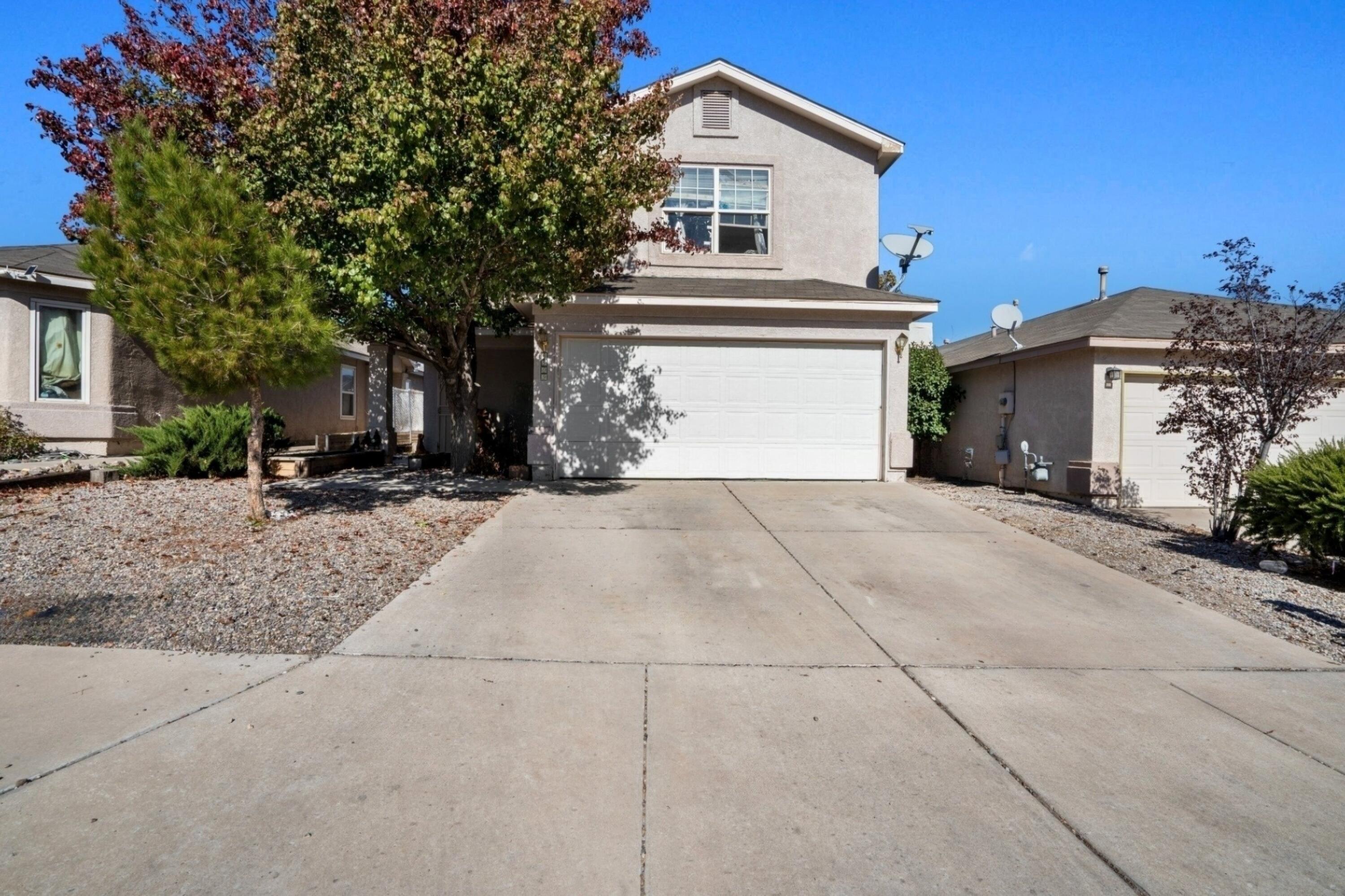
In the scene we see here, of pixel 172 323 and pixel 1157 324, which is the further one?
pixel 1157 324

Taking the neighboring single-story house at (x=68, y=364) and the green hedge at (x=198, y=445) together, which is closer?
the green hedge at (x=198, y=445)

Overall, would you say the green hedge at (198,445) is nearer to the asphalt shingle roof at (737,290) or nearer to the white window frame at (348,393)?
the asphalt shingle roof at (737,290)

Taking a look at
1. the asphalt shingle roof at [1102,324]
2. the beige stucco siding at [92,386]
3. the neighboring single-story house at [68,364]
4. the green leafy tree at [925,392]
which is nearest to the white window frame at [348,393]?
the beige stucco siding at [92,386]

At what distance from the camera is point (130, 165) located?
695 centimetres

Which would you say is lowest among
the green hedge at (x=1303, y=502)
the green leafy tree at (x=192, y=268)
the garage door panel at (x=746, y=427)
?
the green hedge at (x=1303, y=502)

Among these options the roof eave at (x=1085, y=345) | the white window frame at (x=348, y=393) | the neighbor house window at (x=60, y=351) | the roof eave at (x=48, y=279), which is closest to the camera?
the roof eave at (x=1085, y=345)

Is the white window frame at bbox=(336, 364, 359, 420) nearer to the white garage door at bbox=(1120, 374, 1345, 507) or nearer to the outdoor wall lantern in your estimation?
the outdoor wall lantern

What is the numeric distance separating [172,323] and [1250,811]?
8.60m

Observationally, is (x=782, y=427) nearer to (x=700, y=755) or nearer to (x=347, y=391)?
(x=700, y=755)

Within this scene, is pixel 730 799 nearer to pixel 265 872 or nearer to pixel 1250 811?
pixel 265 872

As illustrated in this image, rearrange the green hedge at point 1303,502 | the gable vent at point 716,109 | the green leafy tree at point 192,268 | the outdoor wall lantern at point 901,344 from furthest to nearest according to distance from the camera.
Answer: the gable vent at point 716,109, the outdoor wall lantern at point 901,344, the green hedge at point 1303,502, the green leafy tree at point 192,268

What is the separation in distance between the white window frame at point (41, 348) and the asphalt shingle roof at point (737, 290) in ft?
28.7

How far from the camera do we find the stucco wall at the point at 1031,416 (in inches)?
464

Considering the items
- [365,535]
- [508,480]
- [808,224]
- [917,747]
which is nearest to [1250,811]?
[917,747]
